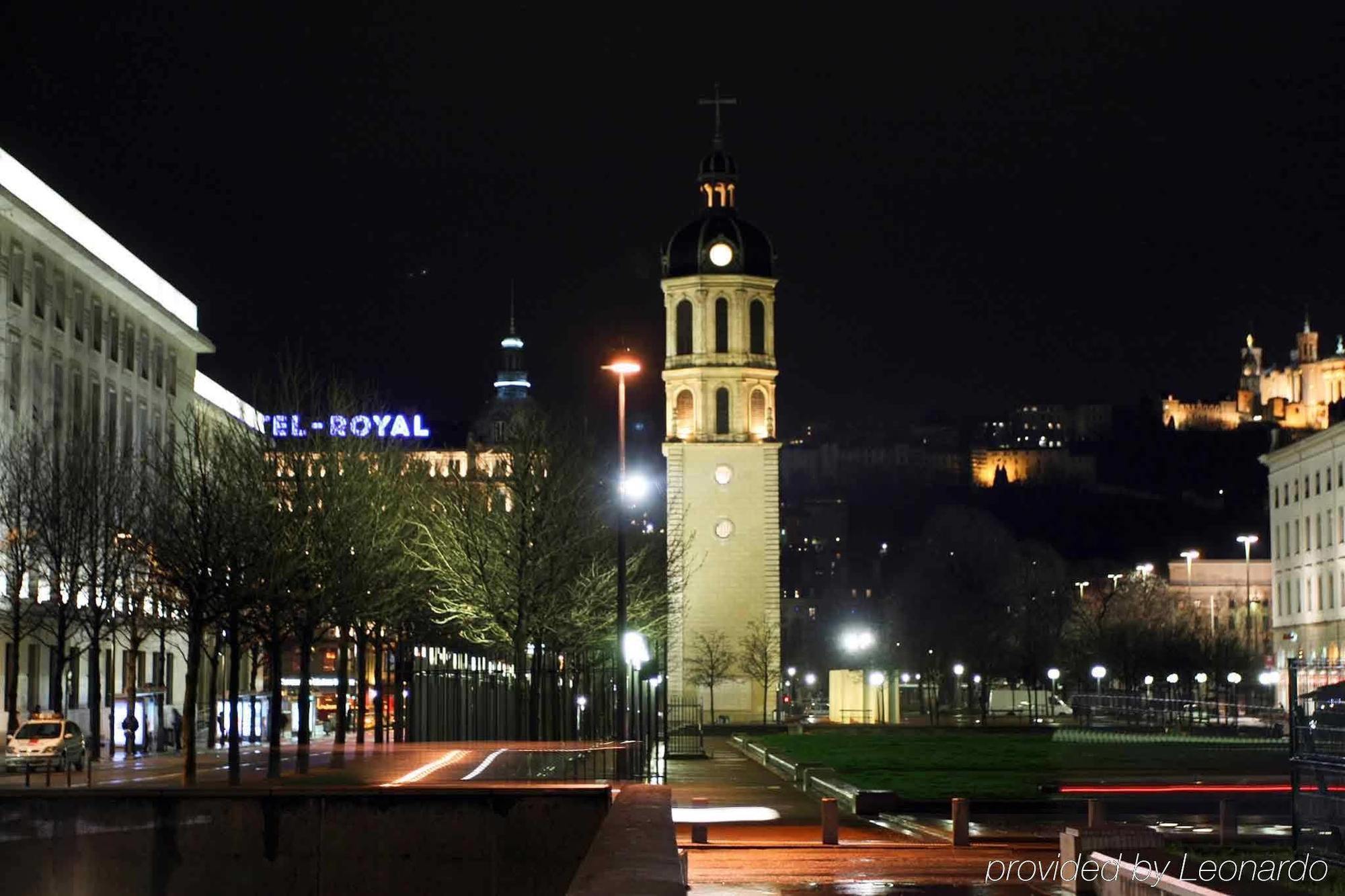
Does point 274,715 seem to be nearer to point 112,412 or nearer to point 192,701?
point 192,701

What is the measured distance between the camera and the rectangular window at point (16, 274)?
82.6 metres

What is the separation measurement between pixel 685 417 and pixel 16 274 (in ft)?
179

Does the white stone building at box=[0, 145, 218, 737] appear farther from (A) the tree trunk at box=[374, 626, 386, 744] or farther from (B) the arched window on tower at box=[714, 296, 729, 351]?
(B) the arched window on tower at box=[714, 296, 729, 351]

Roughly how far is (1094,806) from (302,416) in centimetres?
3630

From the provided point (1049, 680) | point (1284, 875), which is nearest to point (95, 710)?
point (1284, 875)

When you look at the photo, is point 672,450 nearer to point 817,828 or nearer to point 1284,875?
point 817,828

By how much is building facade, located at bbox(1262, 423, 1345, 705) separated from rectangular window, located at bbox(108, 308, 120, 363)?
196ft

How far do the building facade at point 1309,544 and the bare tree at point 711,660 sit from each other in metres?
29.8

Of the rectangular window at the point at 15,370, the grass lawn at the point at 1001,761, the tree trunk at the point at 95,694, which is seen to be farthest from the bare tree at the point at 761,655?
the tree trunk at the point at 95,694

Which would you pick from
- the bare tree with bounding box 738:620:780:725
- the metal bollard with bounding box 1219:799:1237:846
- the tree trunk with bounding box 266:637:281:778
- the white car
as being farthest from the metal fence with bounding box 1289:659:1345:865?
the bare tree with bounding box 738:620:780:725

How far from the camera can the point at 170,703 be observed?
→ 106m

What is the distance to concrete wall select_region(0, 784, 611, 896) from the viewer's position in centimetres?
3092

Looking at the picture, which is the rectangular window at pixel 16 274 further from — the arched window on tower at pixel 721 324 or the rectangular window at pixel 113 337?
the arched window on tower at pixel 721 324

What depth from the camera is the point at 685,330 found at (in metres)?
132
